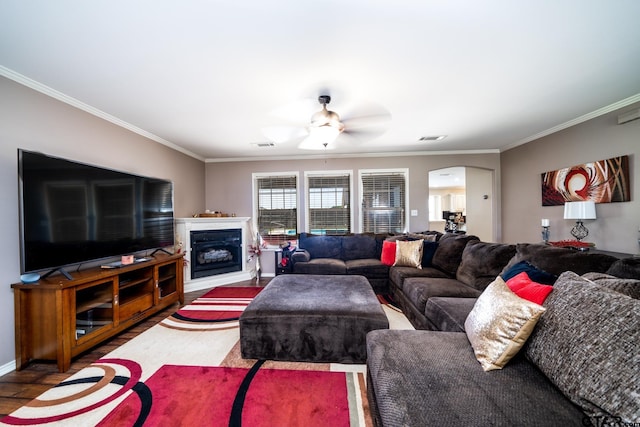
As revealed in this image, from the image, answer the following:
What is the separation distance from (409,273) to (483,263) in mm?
851

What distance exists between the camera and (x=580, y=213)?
2.81m

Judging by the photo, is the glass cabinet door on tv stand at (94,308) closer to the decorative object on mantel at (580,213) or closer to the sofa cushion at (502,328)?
the sofa cushion at (502,328)

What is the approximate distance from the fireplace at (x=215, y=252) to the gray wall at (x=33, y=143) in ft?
4.45

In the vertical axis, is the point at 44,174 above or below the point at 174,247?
above

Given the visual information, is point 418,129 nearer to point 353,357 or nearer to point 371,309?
point 371,309

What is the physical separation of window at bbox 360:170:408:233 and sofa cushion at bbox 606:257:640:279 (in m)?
3.34

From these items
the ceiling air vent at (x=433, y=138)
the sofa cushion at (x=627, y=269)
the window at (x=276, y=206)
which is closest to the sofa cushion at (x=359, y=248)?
the window at (x=276, y=206)

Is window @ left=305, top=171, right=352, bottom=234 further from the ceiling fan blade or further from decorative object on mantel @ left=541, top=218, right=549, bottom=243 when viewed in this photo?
→ decorative object on mantel @ left=541, top=218, right=549, bottom=243

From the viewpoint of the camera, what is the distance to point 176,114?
2746 millimetres

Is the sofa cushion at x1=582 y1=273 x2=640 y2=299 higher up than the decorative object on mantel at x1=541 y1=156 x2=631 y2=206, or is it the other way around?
the decorative object on mantel at x1=541 y1=156 x2=631 y2=206

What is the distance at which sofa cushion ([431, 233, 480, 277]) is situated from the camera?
9.42ft

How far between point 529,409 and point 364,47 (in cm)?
214

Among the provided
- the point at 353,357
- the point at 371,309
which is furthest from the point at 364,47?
the point at 353,357

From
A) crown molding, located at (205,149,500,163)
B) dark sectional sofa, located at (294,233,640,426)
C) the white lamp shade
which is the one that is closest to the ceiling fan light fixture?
dark sectional sofa, located at (294,233,640,426)
